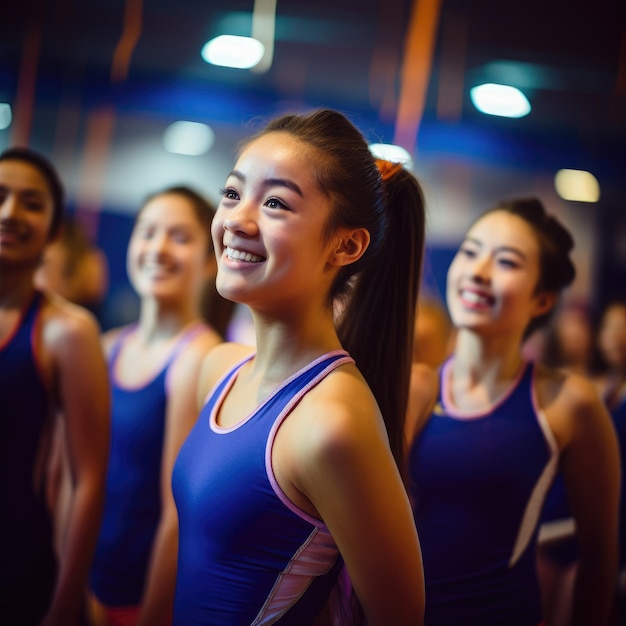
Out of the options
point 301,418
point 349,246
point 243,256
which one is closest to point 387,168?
point 349,246

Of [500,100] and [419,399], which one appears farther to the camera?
[500,100]

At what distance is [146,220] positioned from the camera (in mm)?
1907

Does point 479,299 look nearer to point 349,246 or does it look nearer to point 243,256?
point 349,246

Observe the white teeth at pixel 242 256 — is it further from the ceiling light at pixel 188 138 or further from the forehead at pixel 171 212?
the ceiling light at pixel 188 138

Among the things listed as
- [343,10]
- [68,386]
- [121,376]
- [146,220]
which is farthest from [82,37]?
[68,386]

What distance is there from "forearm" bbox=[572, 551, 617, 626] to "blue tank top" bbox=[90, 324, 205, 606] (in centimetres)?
99

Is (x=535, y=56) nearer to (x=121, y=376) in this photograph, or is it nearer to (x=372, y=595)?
(x=121, y=376)

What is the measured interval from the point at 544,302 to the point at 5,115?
3.03 metres

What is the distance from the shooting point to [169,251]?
1.86m

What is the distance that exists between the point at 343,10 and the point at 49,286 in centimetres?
169

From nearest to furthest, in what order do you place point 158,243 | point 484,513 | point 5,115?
point 484,513 → point 158,243 → point 5,115

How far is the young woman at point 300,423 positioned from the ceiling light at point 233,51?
8.68ft

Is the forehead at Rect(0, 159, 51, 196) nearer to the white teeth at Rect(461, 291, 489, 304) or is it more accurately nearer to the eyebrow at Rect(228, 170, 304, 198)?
the eyebrow at Rect(228, 170, 304, 198)

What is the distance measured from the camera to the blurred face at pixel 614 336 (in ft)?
8.10
